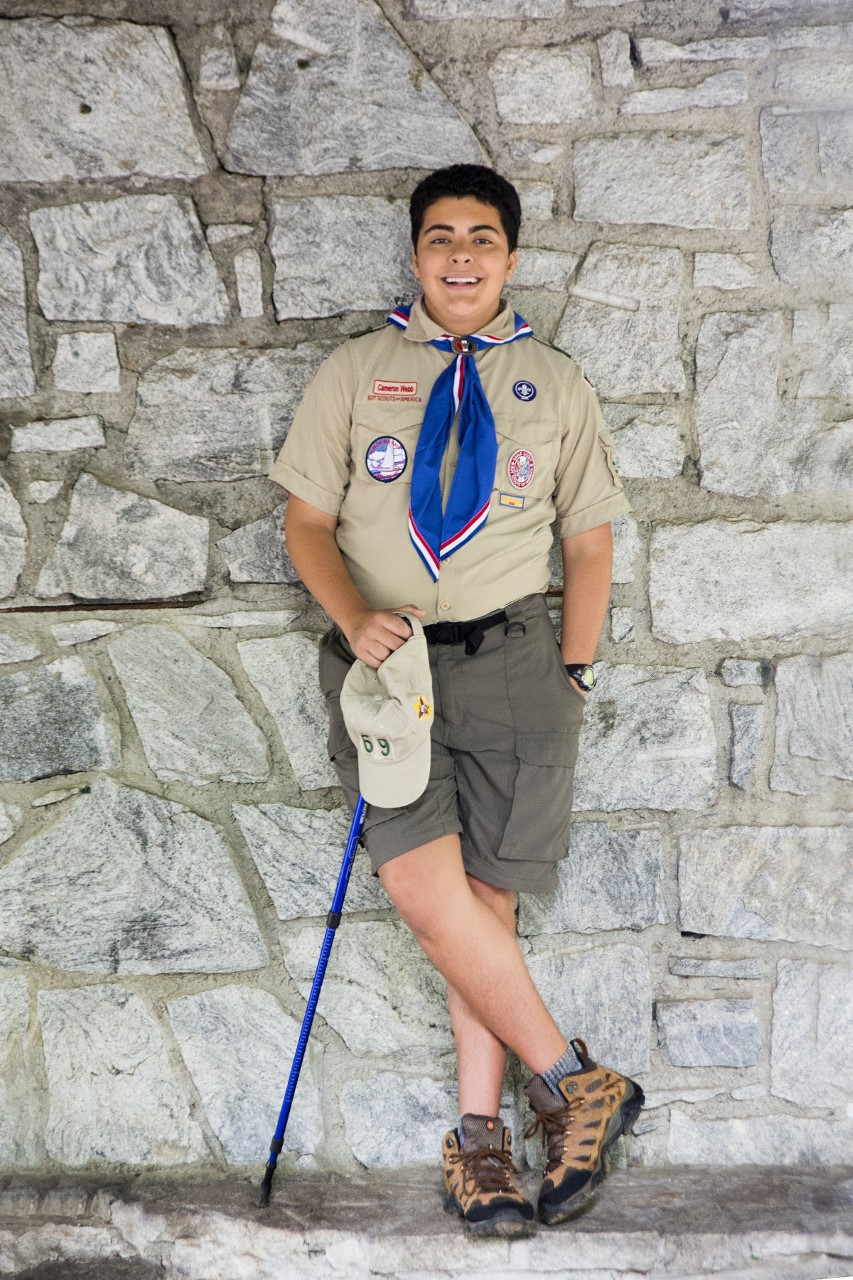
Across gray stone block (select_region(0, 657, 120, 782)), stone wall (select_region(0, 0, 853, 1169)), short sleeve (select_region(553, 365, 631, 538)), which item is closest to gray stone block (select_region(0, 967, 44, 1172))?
stone wall (select_region(0, 0, 853, 1169))

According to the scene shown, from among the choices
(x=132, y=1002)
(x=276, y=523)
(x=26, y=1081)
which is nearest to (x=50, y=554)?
(x=276, y=523)

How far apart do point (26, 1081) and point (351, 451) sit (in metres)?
1.51

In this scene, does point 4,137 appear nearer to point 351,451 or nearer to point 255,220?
point 255,220

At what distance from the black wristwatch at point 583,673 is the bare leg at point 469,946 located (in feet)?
1.32

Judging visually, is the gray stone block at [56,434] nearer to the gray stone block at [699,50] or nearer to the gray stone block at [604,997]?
the gray stone block at [699,50]

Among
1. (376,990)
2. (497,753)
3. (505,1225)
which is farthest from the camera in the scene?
(376,990)

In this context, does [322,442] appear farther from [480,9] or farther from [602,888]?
[602,888]

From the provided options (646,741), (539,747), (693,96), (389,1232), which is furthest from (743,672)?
(389,1232)

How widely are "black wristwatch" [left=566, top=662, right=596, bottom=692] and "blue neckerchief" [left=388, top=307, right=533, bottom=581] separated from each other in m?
0.34

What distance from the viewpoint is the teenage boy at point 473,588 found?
6.64 feet

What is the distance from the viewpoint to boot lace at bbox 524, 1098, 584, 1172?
80.2 inches

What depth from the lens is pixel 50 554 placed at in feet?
7.33

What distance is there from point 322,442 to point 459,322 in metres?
0.36

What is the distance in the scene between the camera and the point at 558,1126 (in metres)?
2.05
